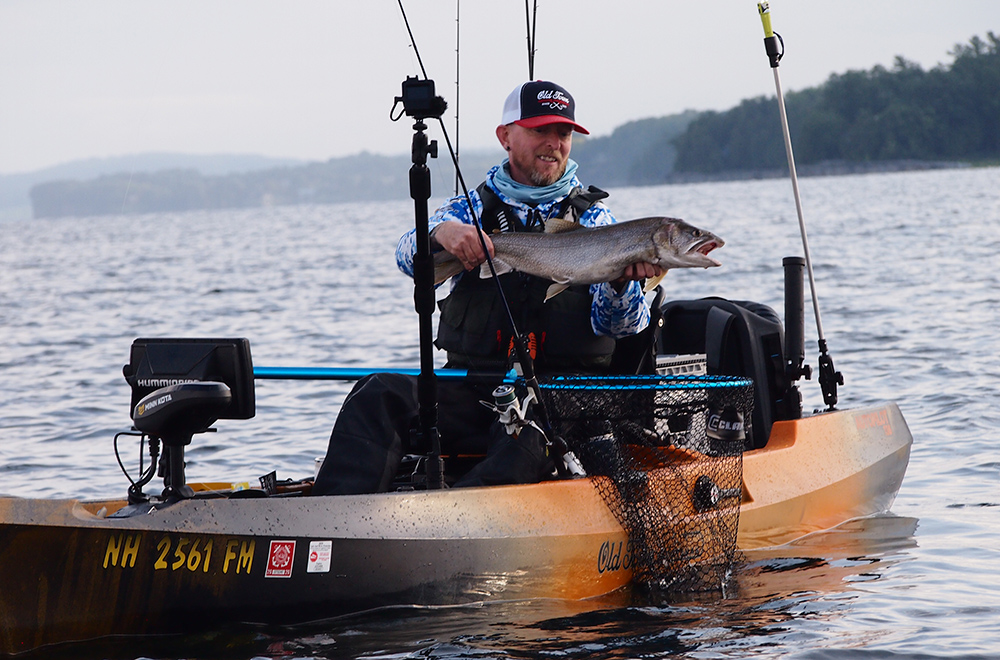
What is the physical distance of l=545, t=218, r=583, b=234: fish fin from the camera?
4.84m

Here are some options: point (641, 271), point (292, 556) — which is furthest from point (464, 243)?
point (292, 556)

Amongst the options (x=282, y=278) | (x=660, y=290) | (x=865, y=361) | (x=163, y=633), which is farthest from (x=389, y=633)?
(x=282, y=278)

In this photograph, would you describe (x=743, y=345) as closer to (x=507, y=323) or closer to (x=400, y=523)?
(x=507, y=323)

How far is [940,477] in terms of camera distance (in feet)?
25.6

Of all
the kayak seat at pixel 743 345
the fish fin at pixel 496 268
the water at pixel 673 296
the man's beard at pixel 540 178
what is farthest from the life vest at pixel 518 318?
the water at pixel 673 296

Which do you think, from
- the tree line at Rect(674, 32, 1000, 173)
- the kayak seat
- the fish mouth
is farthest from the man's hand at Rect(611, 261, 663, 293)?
the tree line at Rect(674, 32, 1000, 173)

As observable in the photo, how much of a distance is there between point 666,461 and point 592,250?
3.60 feet

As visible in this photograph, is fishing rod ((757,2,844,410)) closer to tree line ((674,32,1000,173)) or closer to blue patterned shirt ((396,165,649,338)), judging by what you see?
blue patterned shirt ((396,165,649,338))

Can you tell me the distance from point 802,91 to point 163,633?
5573 inches

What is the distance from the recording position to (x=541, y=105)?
17.3ft

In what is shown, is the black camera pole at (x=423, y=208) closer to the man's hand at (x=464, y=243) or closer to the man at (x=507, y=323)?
the man's hand at (x=464, y=243)

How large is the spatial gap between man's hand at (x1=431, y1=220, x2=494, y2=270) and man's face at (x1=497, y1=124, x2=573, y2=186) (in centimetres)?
71

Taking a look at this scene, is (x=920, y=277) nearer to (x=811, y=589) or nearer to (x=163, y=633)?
(x=811, y=589)

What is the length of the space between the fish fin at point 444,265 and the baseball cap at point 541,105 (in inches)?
34.2
